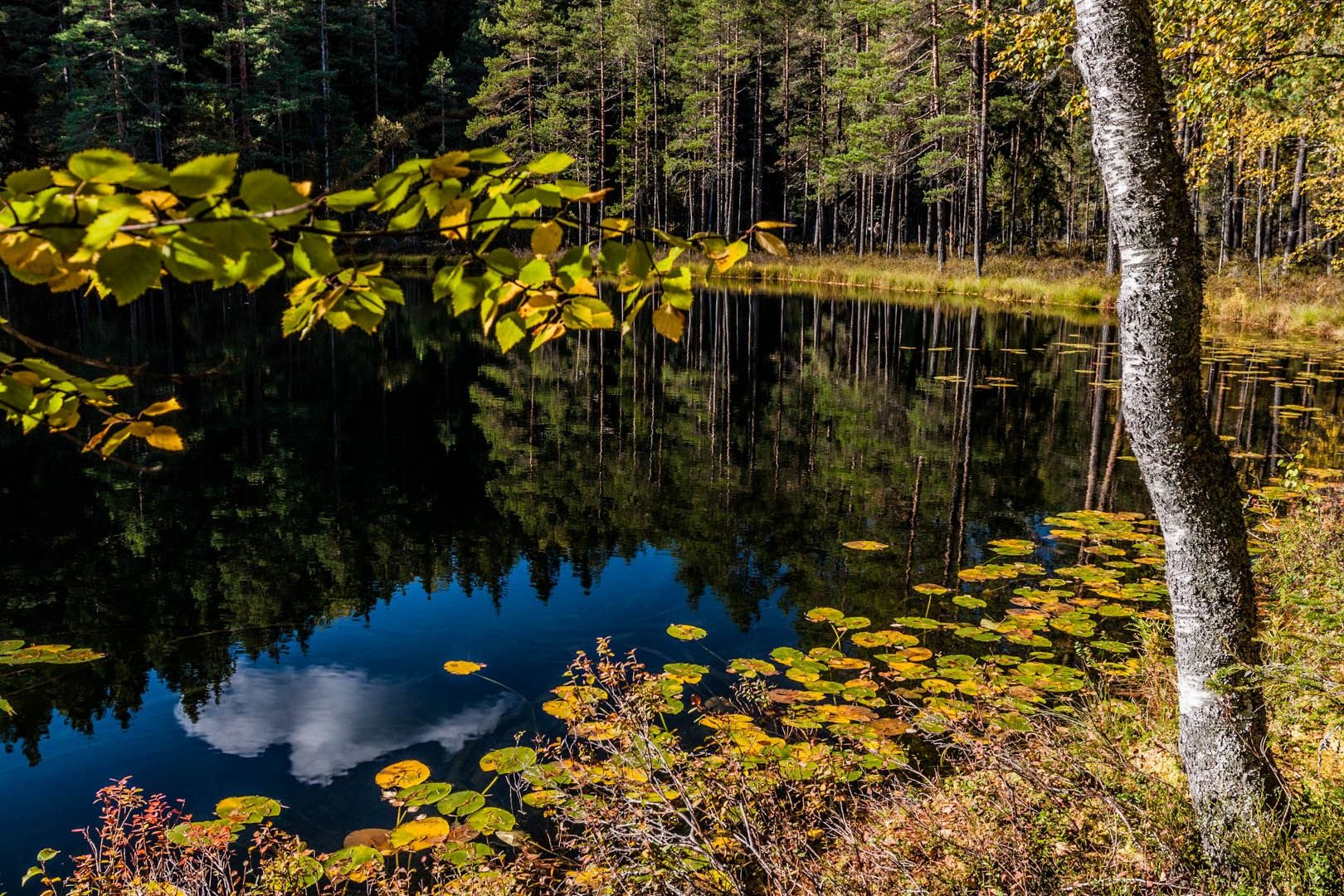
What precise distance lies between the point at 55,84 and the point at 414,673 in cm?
5786

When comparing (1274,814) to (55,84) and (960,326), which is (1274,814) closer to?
(960,326)

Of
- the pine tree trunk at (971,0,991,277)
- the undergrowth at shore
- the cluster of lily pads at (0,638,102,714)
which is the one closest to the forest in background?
the pine tree trunk at (971,0,991,277)

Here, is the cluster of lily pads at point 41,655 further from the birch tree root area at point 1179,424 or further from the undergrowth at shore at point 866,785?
the birch tree root area at point 1179,424

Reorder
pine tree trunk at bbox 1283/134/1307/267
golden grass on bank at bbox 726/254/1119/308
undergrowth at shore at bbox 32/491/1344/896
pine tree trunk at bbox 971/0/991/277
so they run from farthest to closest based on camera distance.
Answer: pine tree trunk at bbox 971/0/991/277 → golden grass on bank at bbox 726/254/1119/308 → pine tree trunk at bbox 1283/134/1307/267 → undergrowth at shore at bbox 32/491/1344/896

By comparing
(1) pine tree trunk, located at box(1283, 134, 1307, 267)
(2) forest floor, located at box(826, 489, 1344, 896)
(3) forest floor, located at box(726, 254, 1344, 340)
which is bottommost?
(2) forest floor, located at box(826, 489, 1344, 896)

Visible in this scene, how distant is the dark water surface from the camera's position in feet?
18.6

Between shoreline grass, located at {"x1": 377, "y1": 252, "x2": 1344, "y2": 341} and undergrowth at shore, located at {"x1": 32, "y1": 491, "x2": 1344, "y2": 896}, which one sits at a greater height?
shoreline grass, located at {"x1": 377, "y1": 252, "x2": 1344, "y2": 341}

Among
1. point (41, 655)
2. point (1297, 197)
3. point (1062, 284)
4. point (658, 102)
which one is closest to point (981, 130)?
point (1062, 284)

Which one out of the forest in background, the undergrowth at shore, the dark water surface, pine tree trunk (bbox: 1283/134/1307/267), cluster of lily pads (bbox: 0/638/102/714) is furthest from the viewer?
the forest in background

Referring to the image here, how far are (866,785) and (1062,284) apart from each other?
2826 centimetres

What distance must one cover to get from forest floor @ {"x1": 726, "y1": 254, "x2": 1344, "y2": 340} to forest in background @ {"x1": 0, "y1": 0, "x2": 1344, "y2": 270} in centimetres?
188

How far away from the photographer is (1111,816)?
316 cm

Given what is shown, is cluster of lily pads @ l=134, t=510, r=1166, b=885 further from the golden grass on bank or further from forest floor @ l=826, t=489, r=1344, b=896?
the golden grass on bank

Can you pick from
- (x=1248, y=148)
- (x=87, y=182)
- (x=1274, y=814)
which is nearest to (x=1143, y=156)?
(x=1274, y=814)
